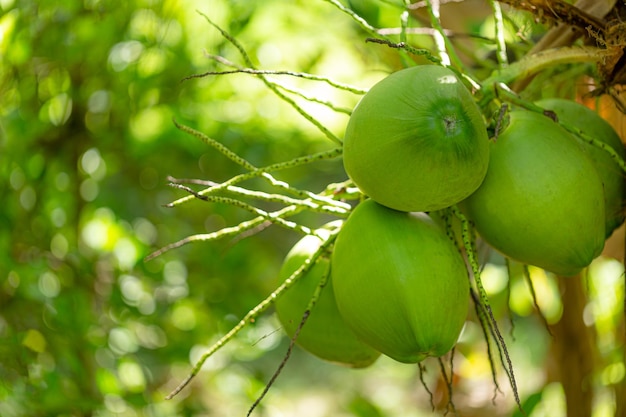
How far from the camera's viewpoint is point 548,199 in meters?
0.58

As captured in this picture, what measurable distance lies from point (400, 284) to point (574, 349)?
69 cm

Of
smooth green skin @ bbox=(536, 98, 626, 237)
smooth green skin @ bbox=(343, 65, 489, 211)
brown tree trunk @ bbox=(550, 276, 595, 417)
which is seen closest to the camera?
smooth green skin @ bbox=(343, 65, 489, 211)

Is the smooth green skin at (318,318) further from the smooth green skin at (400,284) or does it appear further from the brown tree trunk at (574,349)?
the brown tree trunk at (574,349)

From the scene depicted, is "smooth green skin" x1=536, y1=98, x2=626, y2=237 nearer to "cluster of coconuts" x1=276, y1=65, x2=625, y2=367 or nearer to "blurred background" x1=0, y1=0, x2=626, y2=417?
"cluster of coconuts" x1=276, y1=65, x2=625, y2=367

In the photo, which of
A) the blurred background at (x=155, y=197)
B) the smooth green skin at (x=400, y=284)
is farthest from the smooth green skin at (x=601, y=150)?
the blurred background at (x=155, y=197)

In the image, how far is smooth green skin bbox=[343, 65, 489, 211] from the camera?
549 millimetres

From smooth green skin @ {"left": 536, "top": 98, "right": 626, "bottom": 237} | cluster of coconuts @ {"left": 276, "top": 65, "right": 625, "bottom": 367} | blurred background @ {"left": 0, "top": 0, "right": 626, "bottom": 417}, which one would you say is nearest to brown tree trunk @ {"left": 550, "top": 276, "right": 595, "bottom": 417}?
blurred background @ {"left": 0, "top": 0, "right": 626, "bottom": 417}

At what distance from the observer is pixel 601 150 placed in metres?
0.66

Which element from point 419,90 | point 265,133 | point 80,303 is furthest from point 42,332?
point 419,90

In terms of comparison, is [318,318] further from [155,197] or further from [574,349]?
[155,197]

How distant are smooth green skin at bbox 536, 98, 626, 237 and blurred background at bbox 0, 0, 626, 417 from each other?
1.40 ft

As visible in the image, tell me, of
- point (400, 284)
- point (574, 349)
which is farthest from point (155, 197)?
point (400, 284)

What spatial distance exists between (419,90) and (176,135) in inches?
30.6

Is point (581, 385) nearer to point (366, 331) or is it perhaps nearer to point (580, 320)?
point (580, 320)
